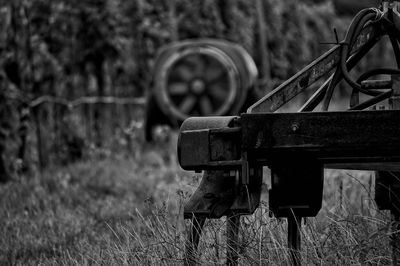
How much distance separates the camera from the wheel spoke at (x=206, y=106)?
11445mm

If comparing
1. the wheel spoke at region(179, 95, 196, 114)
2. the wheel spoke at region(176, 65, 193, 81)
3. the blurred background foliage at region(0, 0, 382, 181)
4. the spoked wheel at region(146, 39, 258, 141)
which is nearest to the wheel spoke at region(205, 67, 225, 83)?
the spoked wheel at region(146, 39, 258, 141)

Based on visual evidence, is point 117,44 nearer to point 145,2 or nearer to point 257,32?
point 145,2

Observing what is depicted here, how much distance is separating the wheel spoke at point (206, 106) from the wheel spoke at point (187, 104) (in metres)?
0.12

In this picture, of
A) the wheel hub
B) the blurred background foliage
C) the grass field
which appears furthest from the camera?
the wheel hub

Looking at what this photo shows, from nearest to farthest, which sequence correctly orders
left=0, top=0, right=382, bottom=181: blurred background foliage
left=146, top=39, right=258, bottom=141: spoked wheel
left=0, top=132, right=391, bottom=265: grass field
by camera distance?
1. left=0, top=132, right=391, bottom=265: grass field
2. left=0, top=0, right=382, bottom=181: blurred background foliage
3. left=146, top=39, right=258, bottom=141: spoked wheel

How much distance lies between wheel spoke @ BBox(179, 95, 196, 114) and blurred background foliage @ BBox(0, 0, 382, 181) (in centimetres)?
56

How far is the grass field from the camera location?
3.69 m

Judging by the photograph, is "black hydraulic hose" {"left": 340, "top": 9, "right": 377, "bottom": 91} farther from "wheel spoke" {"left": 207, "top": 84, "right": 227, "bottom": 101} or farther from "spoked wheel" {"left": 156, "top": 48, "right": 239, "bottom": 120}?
"wheel spoke" {"left": 207, "top": 84, "right": 227, "bottom": 101}

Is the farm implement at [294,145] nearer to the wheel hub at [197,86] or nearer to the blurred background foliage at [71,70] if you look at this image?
the blurred background foliage at [71,70]

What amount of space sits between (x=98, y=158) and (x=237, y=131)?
6041mm

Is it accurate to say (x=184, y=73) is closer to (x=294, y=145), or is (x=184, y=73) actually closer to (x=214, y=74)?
(x=214, y=74)

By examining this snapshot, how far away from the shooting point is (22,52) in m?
8.45

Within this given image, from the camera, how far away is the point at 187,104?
11.6 metres

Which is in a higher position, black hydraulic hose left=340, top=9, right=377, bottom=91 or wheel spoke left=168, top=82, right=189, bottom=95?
black hydraulic hose left=340, top=9, right=377, bottom=91
